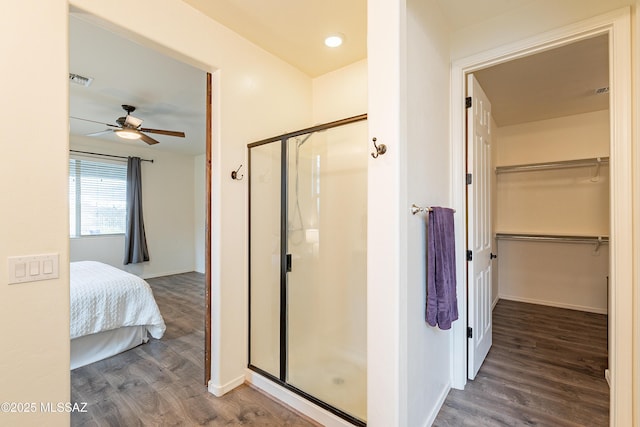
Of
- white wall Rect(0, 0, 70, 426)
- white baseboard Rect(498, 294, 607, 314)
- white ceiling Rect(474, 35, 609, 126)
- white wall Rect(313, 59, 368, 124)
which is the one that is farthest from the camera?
white baseboard Rect(498, 294, 607, 314)

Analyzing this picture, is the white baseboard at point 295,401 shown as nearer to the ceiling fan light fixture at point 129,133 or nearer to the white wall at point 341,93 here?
the white wall at point 341,93

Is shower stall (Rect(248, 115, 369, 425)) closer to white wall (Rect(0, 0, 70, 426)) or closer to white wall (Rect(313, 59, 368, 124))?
white wall (Rect(313, 59, 368, 124))

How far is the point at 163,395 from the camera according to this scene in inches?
83.2

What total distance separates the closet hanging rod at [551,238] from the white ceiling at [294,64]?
5.41ft

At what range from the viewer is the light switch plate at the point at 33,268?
126 centimetres

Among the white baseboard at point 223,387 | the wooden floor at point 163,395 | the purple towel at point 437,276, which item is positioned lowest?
the wooden floor at point 163,395

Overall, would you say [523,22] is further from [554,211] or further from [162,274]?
[162,274]

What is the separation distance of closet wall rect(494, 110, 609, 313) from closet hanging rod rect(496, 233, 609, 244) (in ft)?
0.32

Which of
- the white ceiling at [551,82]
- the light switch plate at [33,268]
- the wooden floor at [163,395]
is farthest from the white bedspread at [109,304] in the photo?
the white ceiling at [551,82]

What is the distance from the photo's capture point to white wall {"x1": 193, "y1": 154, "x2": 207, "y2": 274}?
6.40 metres

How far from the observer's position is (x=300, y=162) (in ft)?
7.73

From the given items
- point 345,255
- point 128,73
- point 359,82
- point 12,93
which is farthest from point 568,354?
point 128,73

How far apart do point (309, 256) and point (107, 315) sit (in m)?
1.96

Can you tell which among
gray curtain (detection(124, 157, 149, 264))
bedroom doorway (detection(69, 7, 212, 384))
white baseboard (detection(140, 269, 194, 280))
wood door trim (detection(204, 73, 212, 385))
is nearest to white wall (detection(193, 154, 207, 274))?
bedroom doorway (detection(69, 7, 212, 384))
